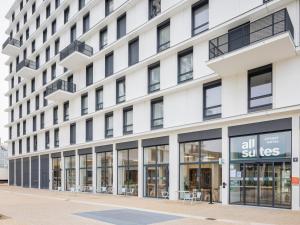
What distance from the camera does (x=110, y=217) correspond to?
13.2 metres

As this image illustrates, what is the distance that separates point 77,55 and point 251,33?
16230 millimetres

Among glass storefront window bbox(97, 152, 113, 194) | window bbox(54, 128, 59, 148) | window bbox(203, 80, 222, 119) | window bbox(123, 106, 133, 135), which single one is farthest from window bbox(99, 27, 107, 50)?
window bbox(203, 80, 222, 119)

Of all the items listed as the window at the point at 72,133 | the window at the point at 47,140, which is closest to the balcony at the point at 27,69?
the window at the point at 47,140

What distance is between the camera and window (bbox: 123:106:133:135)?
23859mm

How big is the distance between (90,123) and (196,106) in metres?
12.3

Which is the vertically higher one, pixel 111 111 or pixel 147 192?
pixel 111 111

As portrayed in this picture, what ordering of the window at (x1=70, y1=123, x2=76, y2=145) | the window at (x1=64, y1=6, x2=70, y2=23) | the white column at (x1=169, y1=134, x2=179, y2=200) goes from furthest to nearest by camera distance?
the window at (x1=64, y1=6, x2=70, y2=23) → the window at (x1=70, y1=123, x2=76, y2=145) → the white column at (x1=169, y1=134, x2=179, y2=200)

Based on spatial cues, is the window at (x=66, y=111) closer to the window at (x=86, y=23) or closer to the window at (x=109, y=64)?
the window at (x=86, y=23)

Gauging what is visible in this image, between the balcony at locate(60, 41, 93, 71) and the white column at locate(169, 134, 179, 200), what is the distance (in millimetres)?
11753

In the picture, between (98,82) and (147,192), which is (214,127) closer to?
(147,192)

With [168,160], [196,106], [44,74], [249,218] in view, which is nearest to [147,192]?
[168,160]

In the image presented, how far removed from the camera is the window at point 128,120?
23859 mm

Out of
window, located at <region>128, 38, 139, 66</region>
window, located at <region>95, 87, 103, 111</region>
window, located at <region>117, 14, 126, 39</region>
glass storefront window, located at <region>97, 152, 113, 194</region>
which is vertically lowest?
glass storefront window, located at <region>97, 152, 113, 194</region>

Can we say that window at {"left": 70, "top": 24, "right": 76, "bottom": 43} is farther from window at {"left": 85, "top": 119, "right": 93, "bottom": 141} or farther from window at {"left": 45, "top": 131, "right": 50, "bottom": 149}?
window at {"left": 45, "top": 131, "right": 50, "bottom": 149}
